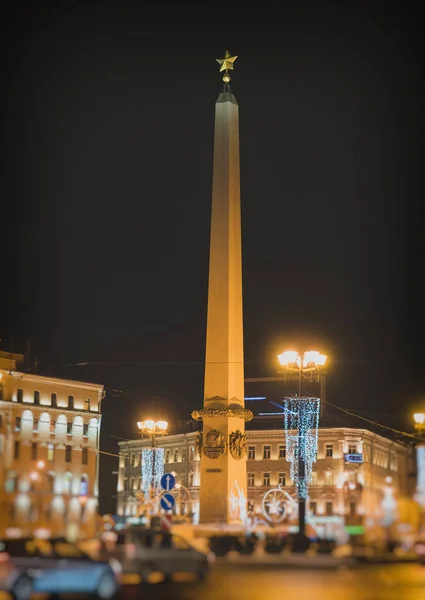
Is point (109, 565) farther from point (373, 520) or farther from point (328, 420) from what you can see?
point (328, 420)

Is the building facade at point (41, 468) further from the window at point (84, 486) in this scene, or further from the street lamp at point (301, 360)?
the street lamp at point (301, 360)

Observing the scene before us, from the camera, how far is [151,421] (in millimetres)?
40688

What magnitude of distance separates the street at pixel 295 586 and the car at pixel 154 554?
0.30 metres

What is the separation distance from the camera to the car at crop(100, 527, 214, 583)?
18980mm

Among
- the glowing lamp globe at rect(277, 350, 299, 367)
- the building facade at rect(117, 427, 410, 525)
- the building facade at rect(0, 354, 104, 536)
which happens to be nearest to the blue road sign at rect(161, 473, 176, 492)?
the building facade at rect(0, 354, 104, 536)

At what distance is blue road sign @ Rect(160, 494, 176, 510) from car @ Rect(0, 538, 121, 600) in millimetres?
8510

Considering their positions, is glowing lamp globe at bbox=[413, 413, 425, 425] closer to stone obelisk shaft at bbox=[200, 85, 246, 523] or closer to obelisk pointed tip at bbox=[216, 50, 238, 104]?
stone obelisk shaft at bbox=[200, 85, 246, 523]

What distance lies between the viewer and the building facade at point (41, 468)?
18000 millimetres

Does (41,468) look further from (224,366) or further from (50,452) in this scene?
(224,366)

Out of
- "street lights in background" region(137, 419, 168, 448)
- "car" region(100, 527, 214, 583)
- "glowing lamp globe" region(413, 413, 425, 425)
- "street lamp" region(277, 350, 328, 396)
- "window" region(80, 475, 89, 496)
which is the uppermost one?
"street lamp" region(277, 350, 328, 396)

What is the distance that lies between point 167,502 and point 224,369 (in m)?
8.49

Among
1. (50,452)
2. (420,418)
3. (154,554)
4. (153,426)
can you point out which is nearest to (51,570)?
(50,452)

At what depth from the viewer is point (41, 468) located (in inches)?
747

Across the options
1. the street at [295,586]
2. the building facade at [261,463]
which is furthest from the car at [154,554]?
the building facade at [261,463]
